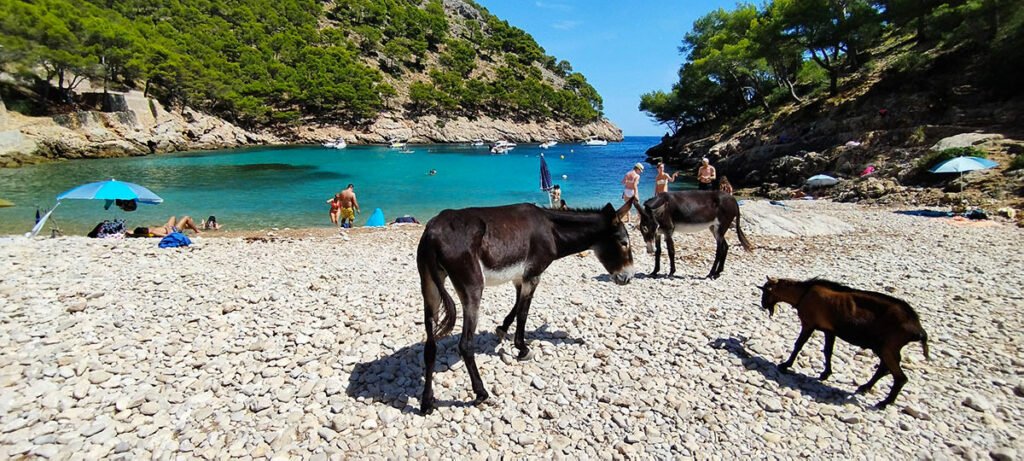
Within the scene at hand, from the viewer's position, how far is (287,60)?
106625mm

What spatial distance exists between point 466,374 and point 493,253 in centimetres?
184

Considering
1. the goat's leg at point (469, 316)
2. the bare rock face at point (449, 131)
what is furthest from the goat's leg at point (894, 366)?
the bare rock face at point (449, 131)

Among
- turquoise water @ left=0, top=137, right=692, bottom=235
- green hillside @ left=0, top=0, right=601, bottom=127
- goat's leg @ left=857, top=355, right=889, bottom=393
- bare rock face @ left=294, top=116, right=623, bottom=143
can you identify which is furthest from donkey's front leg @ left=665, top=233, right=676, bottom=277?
bare rock face @ left=294, top=116, right=623, bottom=143

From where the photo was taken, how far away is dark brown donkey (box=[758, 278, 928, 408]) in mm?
4379

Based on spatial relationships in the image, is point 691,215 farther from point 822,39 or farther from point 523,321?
point 822,39

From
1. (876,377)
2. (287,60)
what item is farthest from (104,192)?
(287,60)

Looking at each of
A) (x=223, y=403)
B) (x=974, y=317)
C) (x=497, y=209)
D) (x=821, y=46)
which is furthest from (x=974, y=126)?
(x=223, y=403)

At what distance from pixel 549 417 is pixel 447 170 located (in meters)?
53.6

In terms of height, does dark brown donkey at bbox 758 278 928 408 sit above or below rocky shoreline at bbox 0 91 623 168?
below

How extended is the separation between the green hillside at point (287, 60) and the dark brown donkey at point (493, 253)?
74561 millimetres

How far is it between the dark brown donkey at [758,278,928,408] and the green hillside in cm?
7814

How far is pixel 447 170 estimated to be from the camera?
56438 mm

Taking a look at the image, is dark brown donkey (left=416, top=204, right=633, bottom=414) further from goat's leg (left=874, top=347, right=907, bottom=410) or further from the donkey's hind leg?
the donkey's hind leg

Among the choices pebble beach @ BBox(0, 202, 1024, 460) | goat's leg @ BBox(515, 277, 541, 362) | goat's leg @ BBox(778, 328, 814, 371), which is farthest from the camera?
goat's leg @ BBox(515, 277, 541, 362)
